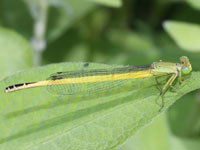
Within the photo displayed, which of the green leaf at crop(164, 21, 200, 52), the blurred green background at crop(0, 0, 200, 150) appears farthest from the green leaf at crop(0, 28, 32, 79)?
the green leaf at crop(164, 21, 200, 52)

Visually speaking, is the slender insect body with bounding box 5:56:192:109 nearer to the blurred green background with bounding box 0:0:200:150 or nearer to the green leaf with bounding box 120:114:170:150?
the blurred green background with bounding box 0:0:200:150

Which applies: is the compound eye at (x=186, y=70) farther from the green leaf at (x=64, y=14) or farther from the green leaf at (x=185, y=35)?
the green leaf at (x=64, y=14)

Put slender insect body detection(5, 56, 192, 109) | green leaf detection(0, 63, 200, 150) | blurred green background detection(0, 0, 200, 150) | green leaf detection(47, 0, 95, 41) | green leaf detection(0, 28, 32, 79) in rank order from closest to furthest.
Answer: green leaf detection(0, 63, 200, 150)
slender insect body detection(5, 56, 192, 109)
blurred green background detection(0, 0, 200, 150)
green leaf detection(0, 28, 32, 79)
green leaf detection(47, 0, 95, 41)

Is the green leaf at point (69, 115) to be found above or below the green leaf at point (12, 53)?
below

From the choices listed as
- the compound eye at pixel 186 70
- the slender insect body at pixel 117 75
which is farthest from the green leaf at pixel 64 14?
the compound eye at pixel 186 70

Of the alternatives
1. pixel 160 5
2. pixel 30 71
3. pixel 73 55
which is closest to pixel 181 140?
pixel 30 71

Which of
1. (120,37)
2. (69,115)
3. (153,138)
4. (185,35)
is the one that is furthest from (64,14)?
(69,115)

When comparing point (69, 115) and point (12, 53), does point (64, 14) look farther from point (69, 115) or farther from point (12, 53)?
point (69, 115)
